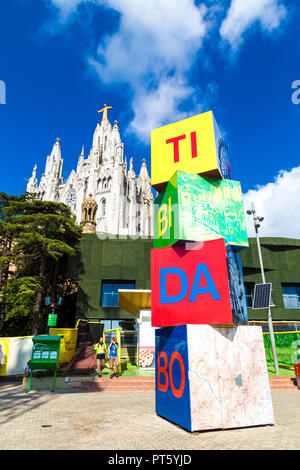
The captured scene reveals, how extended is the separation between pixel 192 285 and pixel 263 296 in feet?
31.1

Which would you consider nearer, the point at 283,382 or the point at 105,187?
the point at 283,382

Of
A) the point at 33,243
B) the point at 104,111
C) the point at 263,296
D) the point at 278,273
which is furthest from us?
the point at 104,111

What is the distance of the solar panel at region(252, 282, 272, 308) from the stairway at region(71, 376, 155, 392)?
684cm

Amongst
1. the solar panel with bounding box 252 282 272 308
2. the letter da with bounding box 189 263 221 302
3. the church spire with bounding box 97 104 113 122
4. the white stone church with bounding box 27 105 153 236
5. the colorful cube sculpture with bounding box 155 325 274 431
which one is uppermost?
the church spire with bounding box 97 104 113 122

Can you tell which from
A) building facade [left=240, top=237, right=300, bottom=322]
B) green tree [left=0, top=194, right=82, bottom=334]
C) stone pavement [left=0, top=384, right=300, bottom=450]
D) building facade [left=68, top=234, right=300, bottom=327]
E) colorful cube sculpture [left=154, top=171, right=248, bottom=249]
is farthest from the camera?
building facade [left=240, top=237, right=300, bottom=322]

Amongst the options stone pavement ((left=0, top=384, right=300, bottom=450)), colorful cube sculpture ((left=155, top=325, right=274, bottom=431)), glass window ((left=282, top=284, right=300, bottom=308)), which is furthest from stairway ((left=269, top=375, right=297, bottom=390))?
glass window ((left=282, top=284, right=300, bottom=308))

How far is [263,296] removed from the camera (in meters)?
15.0

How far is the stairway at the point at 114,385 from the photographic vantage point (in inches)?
516

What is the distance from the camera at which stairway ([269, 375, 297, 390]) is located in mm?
13867

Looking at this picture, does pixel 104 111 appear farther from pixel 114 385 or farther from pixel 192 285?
pixel 192 285

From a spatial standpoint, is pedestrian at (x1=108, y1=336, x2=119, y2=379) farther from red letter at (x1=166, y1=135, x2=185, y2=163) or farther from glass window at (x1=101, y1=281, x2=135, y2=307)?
glass window at (x1=101, y1=281, x2=135, y2=307)

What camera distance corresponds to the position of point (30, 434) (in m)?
5.74

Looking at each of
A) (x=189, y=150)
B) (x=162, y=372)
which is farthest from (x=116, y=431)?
(x=189, y=150)

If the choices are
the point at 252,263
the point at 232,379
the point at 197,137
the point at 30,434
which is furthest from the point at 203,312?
the point at 252,263
